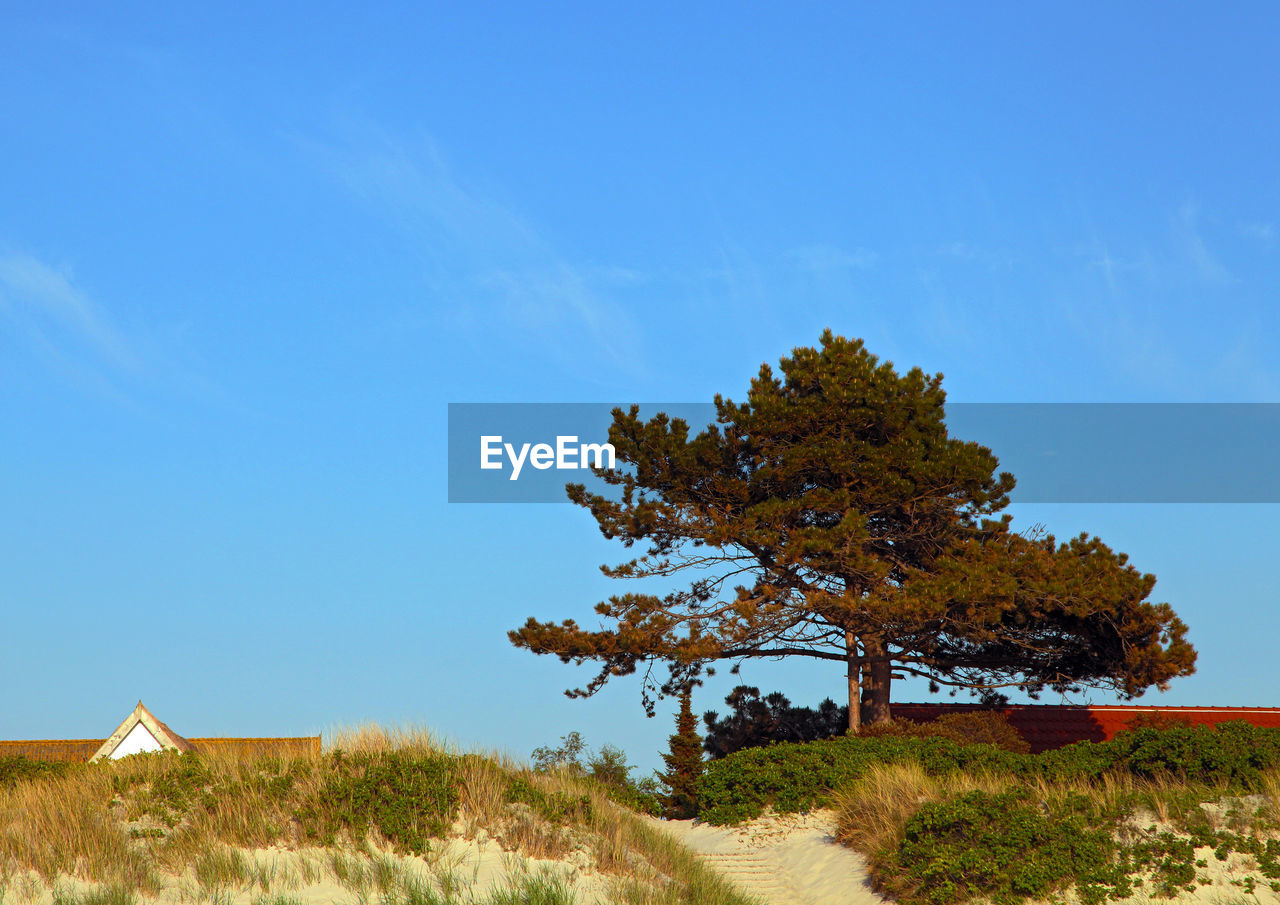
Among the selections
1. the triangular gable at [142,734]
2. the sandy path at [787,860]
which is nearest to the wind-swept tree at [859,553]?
the sandy path at [787,860]

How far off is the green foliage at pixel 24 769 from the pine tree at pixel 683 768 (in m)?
14.0

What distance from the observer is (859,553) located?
29578 mm

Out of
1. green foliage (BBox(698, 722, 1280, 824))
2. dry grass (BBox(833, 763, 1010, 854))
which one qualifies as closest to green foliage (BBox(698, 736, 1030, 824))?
green foliage (BBox(698, 722, 1280, 824))

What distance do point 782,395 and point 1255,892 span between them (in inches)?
820

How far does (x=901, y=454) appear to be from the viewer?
3089 centimetres

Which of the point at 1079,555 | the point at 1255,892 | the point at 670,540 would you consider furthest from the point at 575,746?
the point at 1255,892

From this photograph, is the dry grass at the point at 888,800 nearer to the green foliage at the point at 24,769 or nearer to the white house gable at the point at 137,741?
the green foliage at the point at 24,769

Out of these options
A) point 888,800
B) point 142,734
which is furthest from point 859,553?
point 142,734

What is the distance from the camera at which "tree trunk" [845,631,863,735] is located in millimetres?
31219

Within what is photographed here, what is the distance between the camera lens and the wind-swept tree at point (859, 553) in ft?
98.2

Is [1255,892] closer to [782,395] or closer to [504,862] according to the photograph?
[504,862]

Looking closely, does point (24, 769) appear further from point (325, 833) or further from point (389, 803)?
point (389, 803)

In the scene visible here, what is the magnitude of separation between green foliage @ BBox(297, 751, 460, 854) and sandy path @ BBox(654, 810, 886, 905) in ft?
16.6

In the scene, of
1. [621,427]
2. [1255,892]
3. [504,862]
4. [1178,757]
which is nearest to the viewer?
[1255,892]
